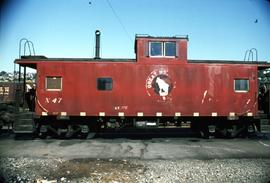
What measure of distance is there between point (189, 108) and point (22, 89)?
869cm

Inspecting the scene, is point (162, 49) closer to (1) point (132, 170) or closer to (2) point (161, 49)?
(2) point (161, 49)

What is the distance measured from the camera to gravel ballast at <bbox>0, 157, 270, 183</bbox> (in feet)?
28.0

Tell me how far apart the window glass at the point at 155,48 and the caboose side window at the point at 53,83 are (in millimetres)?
4723

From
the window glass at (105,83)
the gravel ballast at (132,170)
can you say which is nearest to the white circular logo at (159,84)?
the window glass at (105,83)

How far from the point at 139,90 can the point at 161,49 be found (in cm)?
235

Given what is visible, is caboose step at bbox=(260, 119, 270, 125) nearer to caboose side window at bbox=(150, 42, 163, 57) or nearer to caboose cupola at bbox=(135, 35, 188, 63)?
caboose cupola at bbox=(135, 35, 188, 63)

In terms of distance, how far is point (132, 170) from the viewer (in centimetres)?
942

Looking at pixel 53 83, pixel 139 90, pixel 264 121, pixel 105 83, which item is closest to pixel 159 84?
pixel 139 90

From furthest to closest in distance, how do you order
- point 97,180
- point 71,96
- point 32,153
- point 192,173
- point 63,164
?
1. point 71,96
2. point 32,153
3. point 63,164
4. point 192,173
5. point 97,180

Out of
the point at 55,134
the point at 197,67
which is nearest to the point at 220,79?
the point at 197,67

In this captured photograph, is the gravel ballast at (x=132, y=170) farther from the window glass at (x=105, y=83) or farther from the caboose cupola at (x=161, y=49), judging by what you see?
the caboose cupola at (x=161, y=49)

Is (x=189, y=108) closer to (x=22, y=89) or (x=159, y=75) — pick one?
(x=159, y=75)

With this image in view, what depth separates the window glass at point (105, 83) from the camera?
15719mm

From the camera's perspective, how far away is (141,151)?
12.4m
